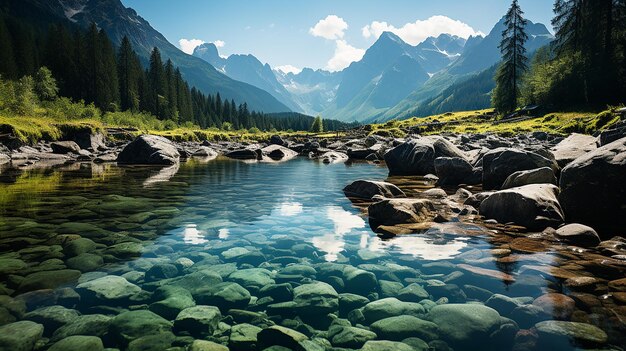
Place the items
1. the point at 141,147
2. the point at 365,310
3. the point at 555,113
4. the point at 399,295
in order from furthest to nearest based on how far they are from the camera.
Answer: the point at 555,113 < the point at 141,147 < the point at 399,295 < the point at 365,310

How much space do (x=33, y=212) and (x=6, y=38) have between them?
85.9m

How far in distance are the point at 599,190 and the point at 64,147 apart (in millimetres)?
42279

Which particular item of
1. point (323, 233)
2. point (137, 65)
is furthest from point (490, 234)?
point (137, 65)

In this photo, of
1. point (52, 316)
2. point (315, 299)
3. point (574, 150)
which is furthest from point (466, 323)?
point (574, 150)

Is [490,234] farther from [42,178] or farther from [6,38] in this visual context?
[6,38]

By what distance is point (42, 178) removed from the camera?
1830 cm

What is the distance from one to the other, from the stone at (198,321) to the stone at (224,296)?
0.26 metres

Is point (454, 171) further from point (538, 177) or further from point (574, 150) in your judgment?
point (538, 177)

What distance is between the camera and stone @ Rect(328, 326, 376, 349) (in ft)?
12.8

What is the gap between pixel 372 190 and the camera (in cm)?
1355

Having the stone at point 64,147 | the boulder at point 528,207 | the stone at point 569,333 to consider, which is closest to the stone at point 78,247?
the stone at point 569,333

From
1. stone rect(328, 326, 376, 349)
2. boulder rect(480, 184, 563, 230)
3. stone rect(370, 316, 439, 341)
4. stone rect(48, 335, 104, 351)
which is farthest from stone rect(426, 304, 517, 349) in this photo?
boulder rect(480, 184, 563, 230)

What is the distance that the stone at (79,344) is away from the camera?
3.60 meters

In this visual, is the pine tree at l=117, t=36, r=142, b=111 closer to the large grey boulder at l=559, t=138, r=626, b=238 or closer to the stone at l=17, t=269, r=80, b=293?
the stone at l=17, t=269, r=80, b=293
